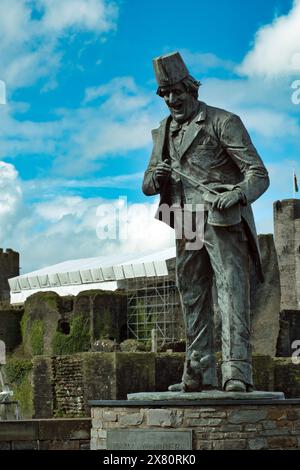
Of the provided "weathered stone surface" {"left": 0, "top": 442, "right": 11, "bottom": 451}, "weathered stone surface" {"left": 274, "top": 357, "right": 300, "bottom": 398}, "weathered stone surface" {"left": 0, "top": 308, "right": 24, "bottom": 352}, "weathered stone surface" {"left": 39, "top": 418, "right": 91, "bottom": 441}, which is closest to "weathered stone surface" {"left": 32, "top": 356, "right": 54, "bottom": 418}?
"weathered stone surface" {"left": 274, "top": 357, "right": 300, "bottom": 398}

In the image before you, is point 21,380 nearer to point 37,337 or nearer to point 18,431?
point 37,337

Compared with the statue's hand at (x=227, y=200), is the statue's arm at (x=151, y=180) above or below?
above

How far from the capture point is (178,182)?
1020cm

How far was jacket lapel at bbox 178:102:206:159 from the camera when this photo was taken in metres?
10.1

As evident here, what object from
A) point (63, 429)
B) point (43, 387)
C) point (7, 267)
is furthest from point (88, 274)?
point (63, 429)

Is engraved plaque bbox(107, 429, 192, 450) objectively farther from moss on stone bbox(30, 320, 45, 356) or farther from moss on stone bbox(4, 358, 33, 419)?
moss on stone bbox(30, 320, 45, 356)

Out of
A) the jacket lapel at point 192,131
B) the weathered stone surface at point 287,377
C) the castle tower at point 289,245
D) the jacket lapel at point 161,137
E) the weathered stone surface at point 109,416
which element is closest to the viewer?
the weathered stone surface at point 109,416

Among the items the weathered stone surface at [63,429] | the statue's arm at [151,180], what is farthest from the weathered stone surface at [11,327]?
the statue's arm at [151,180]

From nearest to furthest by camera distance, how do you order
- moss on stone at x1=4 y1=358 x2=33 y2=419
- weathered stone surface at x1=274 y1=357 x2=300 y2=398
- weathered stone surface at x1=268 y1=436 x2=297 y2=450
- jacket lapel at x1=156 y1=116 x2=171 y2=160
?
weathered stone surface at x1=268 y1=436 x2=297 y2=450
jacket lapel at x1=156 y1=116 x2=171 y2=160
weathered stone surface at x1=274 y1=357 x2=300 y2=398
moss on stone at x1=4 y1=358 x2=33 y2=419

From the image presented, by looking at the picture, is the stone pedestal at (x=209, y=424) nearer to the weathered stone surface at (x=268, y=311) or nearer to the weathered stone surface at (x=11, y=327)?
the weathered stone surface at (x=268, y=311)

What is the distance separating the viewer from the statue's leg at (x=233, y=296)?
380 inches

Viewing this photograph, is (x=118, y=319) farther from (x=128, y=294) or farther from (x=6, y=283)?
(x=6, y=283)

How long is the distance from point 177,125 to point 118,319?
110 ft
